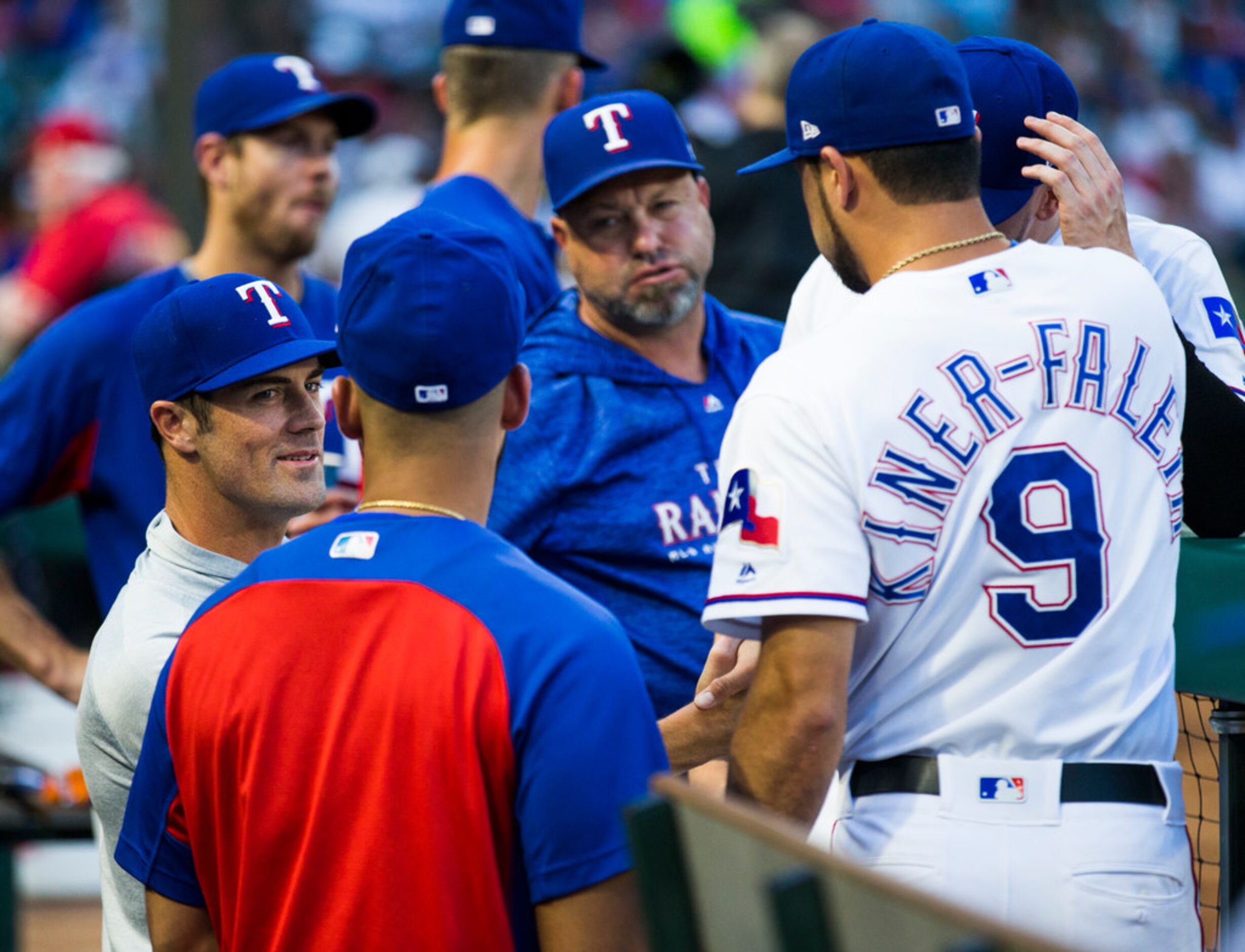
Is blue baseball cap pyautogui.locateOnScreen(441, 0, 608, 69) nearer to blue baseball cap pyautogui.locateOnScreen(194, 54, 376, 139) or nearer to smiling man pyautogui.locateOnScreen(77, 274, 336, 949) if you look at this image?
blue baseball cap pyautogui.locateOnScreen(194, 54, 376, 139)

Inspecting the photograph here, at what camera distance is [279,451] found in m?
2.63

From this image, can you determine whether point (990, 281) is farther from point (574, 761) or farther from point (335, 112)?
point (335, 112)

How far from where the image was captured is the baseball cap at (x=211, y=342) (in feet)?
8.48

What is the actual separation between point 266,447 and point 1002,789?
4.29 feet

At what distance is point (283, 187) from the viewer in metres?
4.01

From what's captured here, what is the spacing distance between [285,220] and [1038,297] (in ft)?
7.64

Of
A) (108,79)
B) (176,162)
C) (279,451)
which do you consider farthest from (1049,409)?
(108,79)

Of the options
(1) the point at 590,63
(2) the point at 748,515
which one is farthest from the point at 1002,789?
(1) the point at 590,63

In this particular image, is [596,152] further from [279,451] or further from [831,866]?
[831,866]

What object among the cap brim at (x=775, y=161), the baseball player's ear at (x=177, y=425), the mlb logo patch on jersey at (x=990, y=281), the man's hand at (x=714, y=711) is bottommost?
the man's hand at (x=714, y=711)

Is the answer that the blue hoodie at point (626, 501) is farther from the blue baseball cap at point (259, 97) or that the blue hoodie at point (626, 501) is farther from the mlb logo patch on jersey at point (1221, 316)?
the blue baseball cap at point (259, 97)

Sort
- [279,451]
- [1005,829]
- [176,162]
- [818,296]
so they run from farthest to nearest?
[176,162] < [818,296] < [279,451] < [1005,829]

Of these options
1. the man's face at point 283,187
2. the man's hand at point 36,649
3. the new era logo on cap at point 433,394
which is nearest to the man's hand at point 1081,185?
the new era logo on cap at point 433,394

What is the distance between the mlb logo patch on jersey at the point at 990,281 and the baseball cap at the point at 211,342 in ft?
3.55
